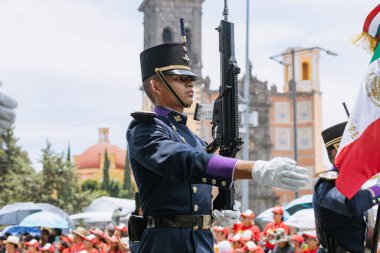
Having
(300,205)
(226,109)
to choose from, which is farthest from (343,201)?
(300,205)

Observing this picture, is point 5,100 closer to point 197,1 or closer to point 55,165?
point 55,165

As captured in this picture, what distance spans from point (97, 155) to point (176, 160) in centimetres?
6474

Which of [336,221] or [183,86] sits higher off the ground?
[183,86]

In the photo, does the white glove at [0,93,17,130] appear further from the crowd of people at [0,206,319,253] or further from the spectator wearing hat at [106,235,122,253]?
the spectator wearing hat at [106,235,122,253]

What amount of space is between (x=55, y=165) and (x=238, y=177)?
35326 mm

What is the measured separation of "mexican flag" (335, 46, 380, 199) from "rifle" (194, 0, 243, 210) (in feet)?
1.97

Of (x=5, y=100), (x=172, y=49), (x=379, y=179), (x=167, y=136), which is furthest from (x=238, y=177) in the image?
(x=5, y=100)

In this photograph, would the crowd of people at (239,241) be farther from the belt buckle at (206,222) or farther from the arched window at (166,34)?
the arched window at (166,34)

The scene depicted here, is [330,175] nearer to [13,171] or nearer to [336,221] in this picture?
[336,221]

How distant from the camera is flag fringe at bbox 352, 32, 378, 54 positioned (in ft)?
15.8

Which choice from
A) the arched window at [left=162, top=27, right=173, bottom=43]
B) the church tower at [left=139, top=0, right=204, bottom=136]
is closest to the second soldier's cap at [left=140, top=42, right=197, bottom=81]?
the church tower at [left=139, top=0, right=204, bottom=136]

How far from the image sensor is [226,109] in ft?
14.4

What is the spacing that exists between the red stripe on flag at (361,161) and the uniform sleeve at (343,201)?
0.99 metres

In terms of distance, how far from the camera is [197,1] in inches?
2489
